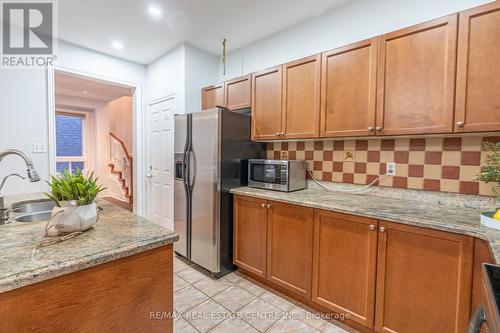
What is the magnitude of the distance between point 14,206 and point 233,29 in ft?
8.23

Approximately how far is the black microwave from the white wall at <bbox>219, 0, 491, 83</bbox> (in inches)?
48.0

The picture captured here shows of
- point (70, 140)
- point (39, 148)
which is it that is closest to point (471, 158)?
point (39, 148)

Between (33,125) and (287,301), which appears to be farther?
(33,125)

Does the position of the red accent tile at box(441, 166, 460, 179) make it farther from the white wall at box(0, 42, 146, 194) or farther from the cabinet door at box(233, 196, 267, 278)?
the white wall at box(0, 42, 146, 194)

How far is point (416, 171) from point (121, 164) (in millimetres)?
6182

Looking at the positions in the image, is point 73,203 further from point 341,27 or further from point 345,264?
point 341,27

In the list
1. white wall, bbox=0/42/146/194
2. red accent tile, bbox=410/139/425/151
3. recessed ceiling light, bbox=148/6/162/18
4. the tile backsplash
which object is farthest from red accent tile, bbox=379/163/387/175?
white wall, bbox=0/42/146/194

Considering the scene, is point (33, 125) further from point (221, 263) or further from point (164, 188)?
point (221, 263)

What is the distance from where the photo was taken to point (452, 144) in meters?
→ 1.74

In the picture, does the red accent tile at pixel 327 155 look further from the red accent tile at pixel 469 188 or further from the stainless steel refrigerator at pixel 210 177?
the red accent tile at pixel 469 188

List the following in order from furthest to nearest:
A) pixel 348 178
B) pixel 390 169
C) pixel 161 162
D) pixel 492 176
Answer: pixel 161 162 → pixel 348 178 → pixel 390 169 → pixel 492 176

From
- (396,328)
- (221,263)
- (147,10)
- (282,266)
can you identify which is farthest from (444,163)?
(147,10)

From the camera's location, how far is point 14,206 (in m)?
1.58

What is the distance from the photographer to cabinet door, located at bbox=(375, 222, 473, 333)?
1261 millimetres
